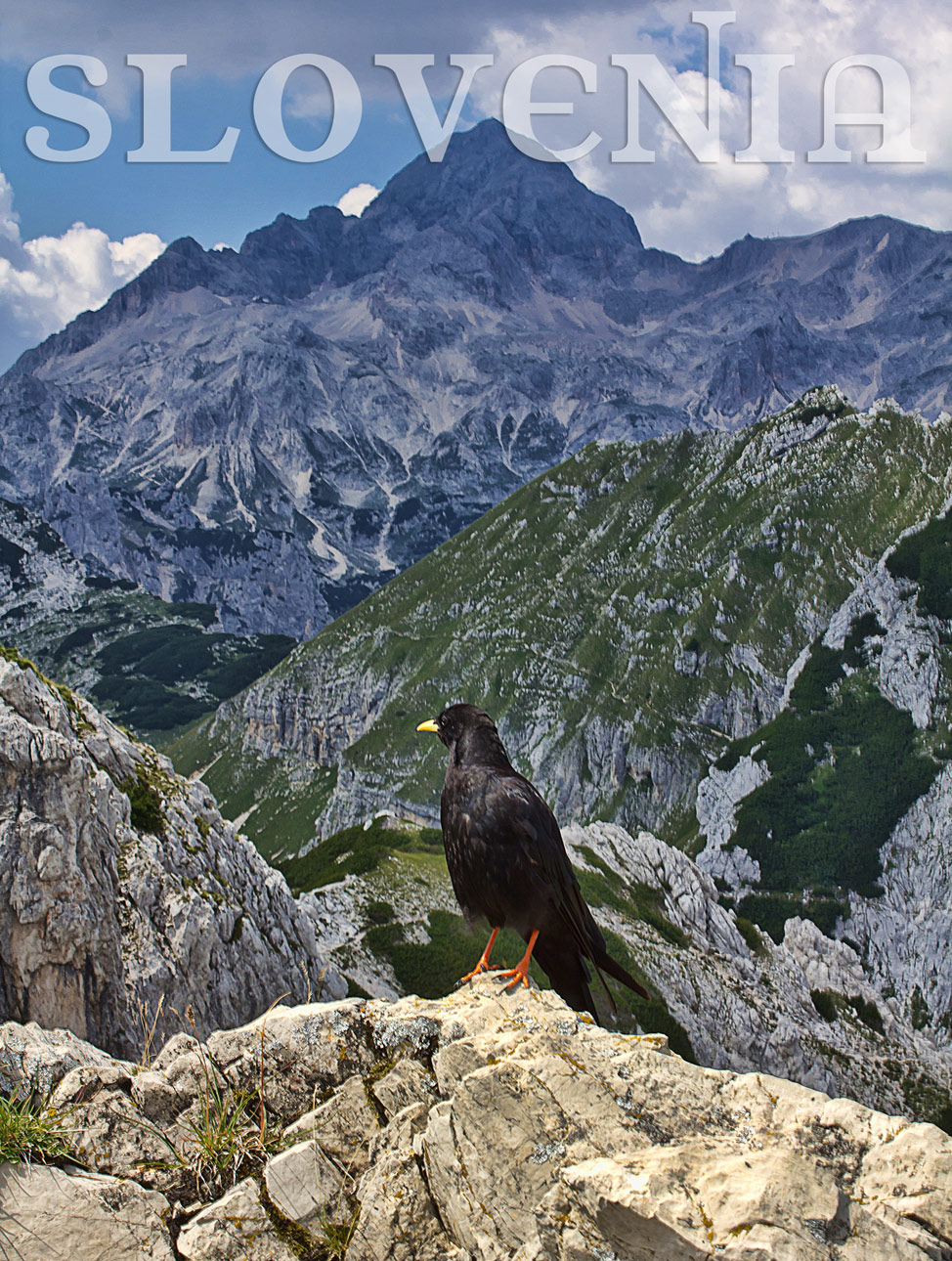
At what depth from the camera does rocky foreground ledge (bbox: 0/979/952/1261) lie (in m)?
5.12

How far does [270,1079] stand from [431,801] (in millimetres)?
171125

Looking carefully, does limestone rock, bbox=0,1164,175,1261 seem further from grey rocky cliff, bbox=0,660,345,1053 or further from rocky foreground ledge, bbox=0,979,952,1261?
grey rocky cliff, bbox=0,660,345,1053

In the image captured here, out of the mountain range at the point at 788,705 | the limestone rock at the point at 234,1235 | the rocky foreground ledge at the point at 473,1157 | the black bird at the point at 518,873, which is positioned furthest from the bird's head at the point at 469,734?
the mountain range at the point at 788,705

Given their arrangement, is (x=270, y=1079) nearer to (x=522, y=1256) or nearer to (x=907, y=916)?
(x=522, y=1256)

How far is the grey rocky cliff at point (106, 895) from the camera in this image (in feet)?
80.8

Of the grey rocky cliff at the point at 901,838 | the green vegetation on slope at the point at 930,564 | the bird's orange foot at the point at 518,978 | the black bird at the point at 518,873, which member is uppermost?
the green vegetation on slope at the point at 930,564

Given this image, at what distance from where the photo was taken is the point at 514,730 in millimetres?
185500

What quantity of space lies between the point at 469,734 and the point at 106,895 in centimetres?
2303

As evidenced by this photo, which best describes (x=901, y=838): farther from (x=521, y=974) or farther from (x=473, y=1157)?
(x=473, y=1157)

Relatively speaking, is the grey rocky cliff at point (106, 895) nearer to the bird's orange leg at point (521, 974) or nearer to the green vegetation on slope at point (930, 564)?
the bird's orange leg at point (521, 974)

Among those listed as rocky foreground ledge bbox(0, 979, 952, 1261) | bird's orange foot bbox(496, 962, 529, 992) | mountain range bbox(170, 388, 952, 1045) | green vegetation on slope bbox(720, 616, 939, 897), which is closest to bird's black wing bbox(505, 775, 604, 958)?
bird's orange foot bbox(496, 962, 529, 992)

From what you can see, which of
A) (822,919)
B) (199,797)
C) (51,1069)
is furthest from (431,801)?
(51,1069)

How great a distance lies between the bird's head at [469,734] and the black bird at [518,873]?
0.23 ft

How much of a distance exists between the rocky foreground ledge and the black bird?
1067 millimetres
